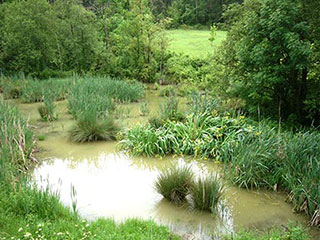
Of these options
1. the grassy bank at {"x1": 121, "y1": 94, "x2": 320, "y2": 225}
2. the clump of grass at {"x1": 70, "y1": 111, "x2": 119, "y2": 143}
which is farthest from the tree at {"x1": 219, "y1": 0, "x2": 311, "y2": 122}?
→ the clump of grass at {"x1": 70, "y1": 111, "x2": 119, "y2": 143}

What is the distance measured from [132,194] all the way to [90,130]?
2.70 m

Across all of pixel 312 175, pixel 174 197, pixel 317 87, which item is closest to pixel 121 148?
pixel 174 197

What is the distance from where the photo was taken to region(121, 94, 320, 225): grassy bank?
14.7ft

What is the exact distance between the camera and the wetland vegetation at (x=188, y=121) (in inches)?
159

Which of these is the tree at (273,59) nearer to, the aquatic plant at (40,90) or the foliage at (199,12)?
the aquatic plant at (40,90)

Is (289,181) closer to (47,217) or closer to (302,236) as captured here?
(302,236)

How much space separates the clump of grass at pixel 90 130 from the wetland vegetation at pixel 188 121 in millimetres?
23

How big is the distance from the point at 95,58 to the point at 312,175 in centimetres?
1249

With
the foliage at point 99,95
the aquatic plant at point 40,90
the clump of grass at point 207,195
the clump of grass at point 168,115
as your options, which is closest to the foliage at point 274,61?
the clump of grass at point 168,115

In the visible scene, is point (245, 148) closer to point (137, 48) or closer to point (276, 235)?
point (276, 235)

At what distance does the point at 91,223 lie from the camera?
153 inches

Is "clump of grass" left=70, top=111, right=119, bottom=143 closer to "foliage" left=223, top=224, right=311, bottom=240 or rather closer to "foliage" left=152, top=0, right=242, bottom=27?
"foliage" left=223, top=224, right=311, bottom=240

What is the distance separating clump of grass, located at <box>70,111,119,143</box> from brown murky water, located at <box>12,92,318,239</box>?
188 mm

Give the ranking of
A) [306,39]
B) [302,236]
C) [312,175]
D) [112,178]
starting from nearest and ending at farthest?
[302,236], [312,175], [112,178], [306,39]
